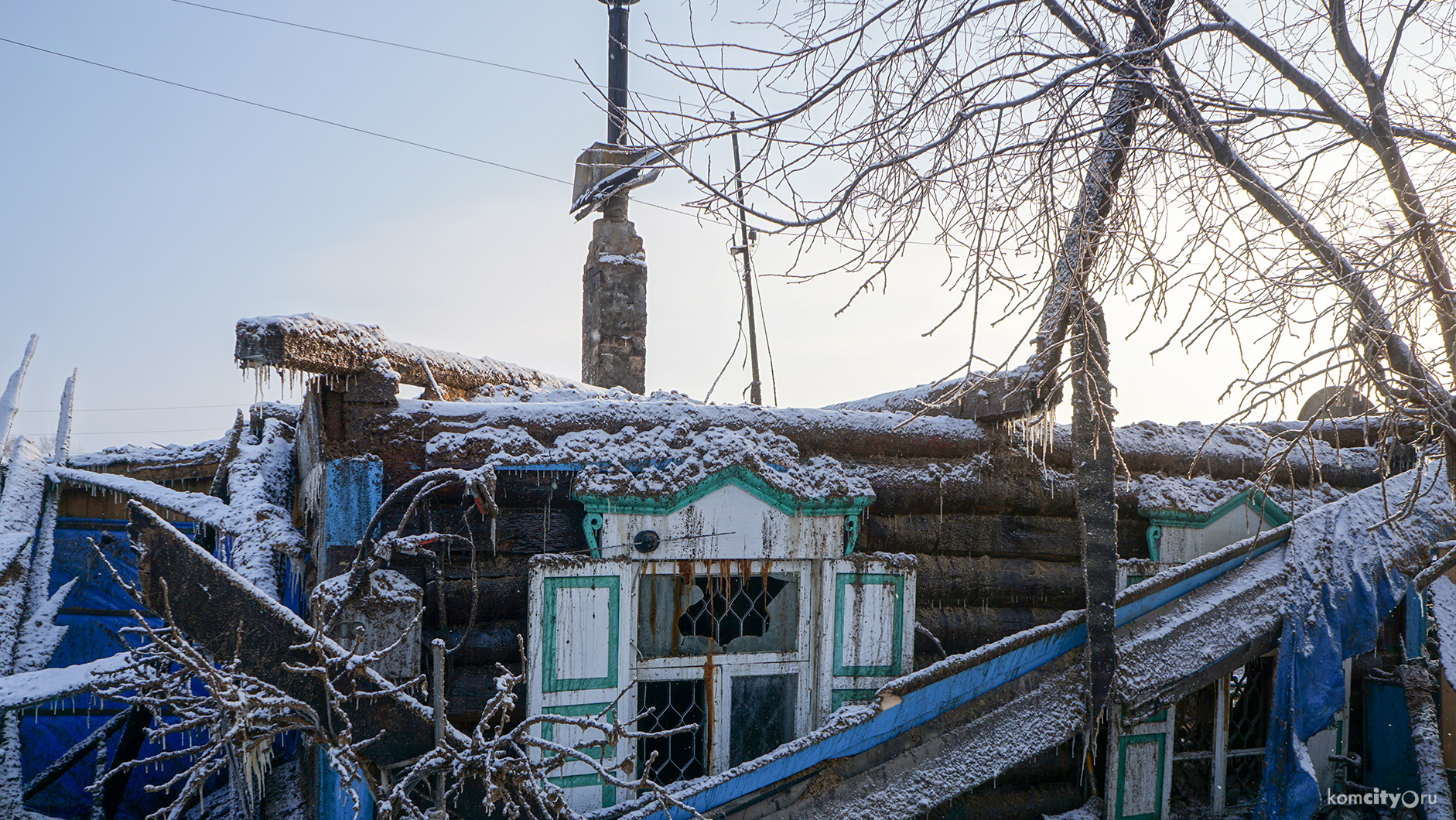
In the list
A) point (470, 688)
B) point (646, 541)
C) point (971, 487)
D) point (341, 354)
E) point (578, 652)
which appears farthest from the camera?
point (971, 487)

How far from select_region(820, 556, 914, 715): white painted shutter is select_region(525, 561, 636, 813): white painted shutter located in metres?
1.04

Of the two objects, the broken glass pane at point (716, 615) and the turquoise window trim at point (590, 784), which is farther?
A: the broken glass pane at point (716, 615)

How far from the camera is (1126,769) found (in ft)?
15.6

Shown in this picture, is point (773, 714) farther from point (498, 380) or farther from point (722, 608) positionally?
point (498, 380)

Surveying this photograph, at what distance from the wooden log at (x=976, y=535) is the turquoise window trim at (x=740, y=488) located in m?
0.28

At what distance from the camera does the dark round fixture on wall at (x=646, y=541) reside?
3891 mm

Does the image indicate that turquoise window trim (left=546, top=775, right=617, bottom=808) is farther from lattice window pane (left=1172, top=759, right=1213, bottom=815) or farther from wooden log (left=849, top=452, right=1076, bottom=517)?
lattice window pane (left=1172, top=759, right=1213, bottom=815)

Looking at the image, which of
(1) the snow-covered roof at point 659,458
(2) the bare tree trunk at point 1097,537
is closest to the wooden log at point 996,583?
(2) the bare tree trunk at point 1097,537

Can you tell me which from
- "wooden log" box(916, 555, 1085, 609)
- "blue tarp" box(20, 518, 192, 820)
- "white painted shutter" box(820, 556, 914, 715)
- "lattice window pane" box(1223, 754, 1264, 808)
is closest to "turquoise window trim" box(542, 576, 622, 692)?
"white painted shutter" box(820, 556, 914, 715)

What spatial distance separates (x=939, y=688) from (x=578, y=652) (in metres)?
1.78

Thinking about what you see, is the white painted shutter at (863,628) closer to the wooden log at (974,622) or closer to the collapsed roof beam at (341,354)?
the wooden log at (974,622)

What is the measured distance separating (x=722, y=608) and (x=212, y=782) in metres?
3.45

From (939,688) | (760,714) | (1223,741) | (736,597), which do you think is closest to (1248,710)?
(1223,741)

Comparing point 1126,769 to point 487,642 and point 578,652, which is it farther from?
point 487,642
